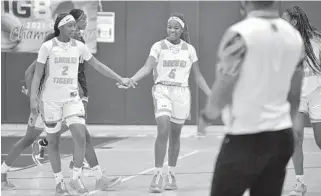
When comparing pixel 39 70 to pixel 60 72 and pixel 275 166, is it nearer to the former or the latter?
pixel 60 72

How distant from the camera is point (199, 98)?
1645cm

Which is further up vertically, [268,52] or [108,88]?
[268,52]

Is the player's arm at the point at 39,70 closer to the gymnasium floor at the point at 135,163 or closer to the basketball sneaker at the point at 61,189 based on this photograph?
the basketball sneaker at the point at 61,189

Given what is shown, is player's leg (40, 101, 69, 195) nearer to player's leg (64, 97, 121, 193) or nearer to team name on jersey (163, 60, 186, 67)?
player's leg (64, 97, 121, 193)

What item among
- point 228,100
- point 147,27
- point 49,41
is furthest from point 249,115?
point 147,27

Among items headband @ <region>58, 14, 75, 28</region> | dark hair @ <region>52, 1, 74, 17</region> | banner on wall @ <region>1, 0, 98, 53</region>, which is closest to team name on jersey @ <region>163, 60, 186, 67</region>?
headband @ <region>58, 14, 75, 28</region>

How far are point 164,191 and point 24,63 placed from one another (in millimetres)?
9102

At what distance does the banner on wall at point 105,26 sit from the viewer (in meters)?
16.1

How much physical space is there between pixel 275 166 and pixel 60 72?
4174 millimetres

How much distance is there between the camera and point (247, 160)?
3631 millimetres

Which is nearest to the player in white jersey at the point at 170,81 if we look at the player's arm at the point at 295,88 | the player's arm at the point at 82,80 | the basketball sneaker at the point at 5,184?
the player's arm at the point at 82,80

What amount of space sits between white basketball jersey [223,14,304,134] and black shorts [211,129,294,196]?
54 mm

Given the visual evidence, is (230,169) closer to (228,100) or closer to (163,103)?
(228,100)

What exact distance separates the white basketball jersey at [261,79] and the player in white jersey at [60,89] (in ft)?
13.1
